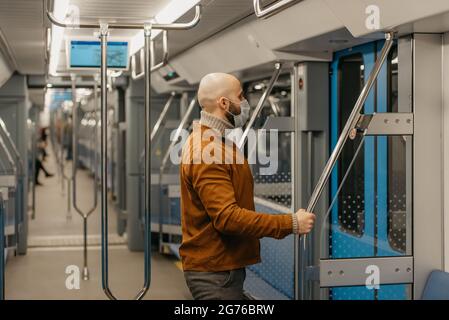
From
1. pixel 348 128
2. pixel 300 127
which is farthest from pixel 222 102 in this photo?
pixel 300 127

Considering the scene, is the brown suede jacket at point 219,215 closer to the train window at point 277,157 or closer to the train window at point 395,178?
the train window at point 395,178

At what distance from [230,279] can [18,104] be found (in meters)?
7.00

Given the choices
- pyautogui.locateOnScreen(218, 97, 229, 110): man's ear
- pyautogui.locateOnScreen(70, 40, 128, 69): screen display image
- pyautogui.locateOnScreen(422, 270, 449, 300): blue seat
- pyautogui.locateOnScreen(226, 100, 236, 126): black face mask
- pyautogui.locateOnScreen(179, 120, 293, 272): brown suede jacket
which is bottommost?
pyautogui.locateOnScreen(422, 270, 449, 300): blue seat

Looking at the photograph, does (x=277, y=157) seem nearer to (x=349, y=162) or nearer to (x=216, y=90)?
(x=349, y=162)

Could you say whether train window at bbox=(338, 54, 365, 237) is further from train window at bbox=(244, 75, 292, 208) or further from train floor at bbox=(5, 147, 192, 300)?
train floor at bbox=(5, 147, 192, 300)

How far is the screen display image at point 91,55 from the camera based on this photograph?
19.9 ft

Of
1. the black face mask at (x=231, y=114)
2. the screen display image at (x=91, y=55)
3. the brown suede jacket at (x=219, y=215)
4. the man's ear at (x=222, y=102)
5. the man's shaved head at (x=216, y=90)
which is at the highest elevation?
the screen display image at (x=91, y=55)

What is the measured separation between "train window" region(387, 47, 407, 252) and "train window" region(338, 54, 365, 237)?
14.2 inches

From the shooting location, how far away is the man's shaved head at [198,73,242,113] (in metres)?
2.90

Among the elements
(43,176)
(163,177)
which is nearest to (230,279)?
(163,177)

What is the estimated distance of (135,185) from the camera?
966 centimetres

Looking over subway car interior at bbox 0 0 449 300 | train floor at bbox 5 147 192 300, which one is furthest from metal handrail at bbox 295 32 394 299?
train floor at bbox 5 147 192 300

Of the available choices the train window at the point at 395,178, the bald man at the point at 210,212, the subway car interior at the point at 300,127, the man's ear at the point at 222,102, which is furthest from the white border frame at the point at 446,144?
the man's ear at the point at 222,102

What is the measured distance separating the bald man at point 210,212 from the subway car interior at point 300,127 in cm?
15
